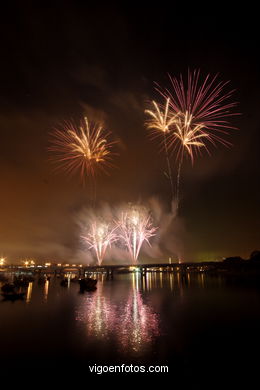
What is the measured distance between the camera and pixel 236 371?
1552cm

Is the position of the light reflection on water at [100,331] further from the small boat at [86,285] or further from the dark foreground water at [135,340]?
the small boat at [86,285]

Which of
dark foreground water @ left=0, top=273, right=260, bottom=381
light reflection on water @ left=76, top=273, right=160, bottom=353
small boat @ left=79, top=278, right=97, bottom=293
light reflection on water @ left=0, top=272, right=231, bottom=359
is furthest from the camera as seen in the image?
small boat @ left=79, top=278, right=97, bottom=293

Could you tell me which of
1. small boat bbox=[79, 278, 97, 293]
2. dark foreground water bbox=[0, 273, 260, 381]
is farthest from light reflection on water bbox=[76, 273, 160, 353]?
small boat bbox=[79, 278, 97, 293]

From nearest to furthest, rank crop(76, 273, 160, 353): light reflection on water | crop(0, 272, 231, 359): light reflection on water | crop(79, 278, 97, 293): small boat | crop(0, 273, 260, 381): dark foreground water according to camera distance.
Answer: crop(0, 273, 260, 381): dark foreground water < crop(0, 272, 231, 359): light reflection on water < crop(76, 273, 160, 353): light reflection on water < crop(79, 278, 97, 293): small boat

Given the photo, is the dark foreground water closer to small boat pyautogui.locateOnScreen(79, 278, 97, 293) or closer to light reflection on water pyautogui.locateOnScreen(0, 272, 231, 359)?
light reflection on water pyautogui.locateOnScreen(0, 272, 231, 359)

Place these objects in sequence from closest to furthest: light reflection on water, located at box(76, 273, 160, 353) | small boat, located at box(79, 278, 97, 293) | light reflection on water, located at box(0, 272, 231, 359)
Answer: light reflection on water, located at box(0, 272, 231, 359), light reflection on water, located at box(76, 273, 160, 353), small boat, located at box(79, 278, 97, 293)

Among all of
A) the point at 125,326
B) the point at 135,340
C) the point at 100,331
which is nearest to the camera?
the point at 135,340

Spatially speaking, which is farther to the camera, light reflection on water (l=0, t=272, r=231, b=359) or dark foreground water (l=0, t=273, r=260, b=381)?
light reflection on water (l=0, t=272, r=231, b=359)

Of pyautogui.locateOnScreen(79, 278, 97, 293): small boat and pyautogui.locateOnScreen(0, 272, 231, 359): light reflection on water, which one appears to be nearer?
pyautogui.locateOnScreen(0, 272, 231, 359): light reflection on water

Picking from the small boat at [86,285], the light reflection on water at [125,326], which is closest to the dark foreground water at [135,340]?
the light reflection on water at [125,326]

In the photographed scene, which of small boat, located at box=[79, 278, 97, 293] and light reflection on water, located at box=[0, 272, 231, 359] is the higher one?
small boat, located at box=[79, 278, 97, 293]

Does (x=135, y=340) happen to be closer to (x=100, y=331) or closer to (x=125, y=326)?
(x=100, y=331)

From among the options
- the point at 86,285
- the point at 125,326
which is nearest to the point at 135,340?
the point at 125,326

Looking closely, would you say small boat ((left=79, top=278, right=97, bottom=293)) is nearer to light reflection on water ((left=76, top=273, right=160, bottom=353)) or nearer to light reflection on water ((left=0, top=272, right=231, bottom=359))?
light reflection on water ((left=0, top=272, right=231, bottom=359))
